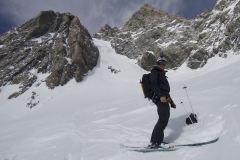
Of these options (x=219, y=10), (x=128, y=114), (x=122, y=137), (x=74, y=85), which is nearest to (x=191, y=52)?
(x=219, y=10)

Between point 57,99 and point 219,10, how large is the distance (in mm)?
23276

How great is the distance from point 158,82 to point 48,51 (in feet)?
135

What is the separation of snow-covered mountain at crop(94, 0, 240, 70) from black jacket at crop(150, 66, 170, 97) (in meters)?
28.9

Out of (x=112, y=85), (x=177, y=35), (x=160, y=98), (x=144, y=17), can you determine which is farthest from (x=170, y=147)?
(x=144, y=17)

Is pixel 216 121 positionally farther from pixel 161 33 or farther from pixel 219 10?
pixel 161 33

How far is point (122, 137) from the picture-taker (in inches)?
511

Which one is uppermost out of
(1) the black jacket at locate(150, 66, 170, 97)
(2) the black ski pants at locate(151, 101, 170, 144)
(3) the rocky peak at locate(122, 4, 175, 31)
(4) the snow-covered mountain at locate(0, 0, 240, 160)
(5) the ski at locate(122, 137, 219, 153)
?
(3) the rocky peak at locate(122, 4, 175, 31)

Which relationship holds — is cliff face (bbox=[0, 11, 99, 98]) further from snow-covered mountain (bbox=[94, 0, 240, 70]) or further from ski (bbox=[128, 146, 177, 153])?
ski (bbox=[128, 146, 177, 153])

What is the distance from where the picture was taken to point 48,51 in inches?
1981

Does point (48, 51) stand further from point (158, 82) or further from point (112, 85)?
point (158, 82)

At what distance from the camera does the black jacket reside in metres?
10.7

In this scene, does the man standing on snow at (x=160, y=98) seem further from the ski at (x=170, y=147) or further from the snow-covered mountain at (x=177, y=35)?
the snow-covered mountain at (x=177, y=35)

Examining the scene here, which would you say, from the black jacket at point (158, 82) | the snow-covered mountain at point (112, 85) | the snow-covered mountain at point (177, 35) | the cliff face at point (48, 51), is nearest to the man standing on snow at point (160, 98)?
the black jacket at point (158, 82)

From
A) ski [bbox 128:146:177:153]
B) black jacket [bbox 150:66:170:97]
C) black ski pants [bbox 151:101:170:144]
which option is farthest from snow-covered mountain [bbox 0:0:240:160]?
black jacket [bbox 150:66:170:97]
